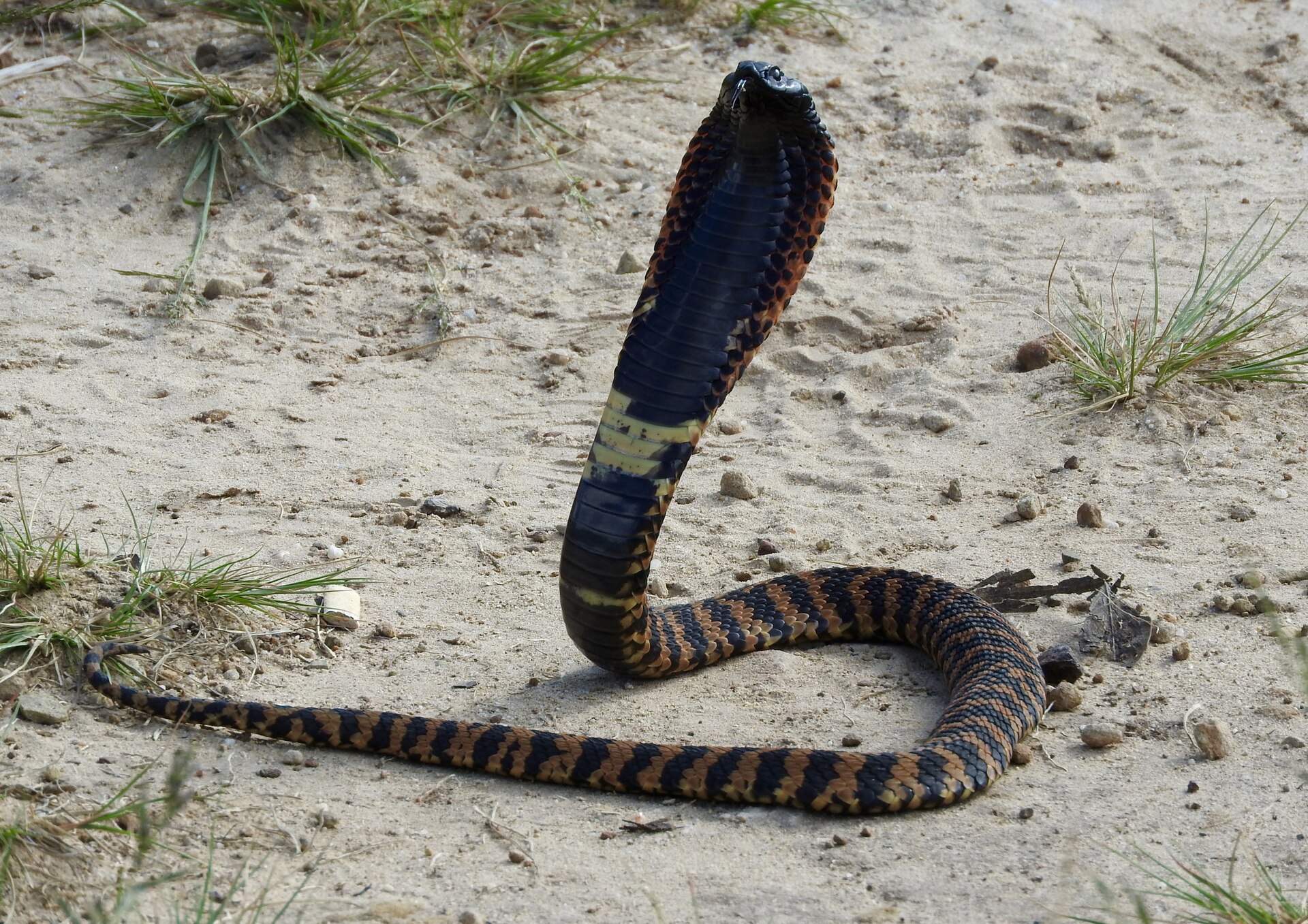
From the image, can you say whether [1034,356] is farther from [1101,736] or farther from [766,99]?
[766,99]

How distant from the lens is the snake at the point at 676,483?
12.9 feet

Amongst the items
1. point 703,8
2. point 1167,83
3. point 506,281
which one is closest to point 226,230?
point 506,281

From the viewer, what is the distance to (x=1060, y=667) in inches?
177

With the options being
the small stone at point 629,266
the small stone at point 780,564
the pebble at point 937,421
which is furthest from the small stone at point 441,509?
the small stone at point 629,266

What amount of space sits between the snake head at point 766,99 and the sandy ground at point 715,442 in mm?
1778

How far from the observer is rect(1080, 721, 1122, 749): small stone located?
4.10m

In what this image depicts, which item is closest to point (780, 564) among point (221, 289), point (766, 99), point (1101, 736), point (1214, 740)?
point (1101, 736)

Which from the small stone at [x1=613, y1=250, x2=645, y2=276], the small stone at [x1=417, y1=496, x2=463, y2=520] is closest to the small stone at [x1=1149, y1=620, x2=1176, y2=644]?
the small stone at [x1=417, y1=496, x2=463, y2=520]

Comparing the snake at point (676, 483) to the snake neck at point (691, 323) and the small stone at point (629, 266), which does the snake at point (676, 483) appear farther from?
the small stone at point (629, 266)

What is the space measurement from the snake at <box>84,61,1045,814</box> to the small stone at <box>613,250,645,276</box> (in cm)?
348

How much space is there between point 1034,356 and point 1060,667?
8.53 feet

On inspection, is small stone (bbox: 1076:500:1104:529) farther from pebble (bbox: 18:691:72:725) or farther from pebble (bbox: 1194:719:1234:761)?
pebble (bbox: 18:691:72:725)

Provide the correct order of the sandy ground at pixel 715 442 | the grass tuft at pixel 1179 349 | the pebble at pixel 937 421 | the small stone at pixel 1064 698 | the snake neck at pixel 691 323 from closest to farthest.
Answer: the sandy ground at pixel 715 442, the snake neck at pixel 691 323, the small stone at pixel 1064 698, the grass tuft at pixel 1179 349, the pebble at pixel 937 421

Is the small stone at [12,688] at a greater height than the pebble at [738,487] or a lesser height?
lesser
